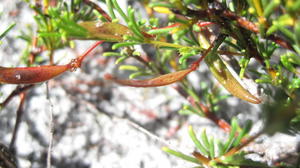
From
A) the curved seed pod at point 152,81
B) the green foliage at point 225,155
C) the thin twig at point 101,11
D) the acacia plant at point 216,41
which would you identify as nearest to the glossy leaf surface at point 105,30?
the acacia plant at point 216,41

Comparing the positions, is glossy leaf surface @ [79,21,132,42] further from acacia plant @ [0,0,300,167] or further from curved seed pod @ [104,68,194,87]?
curved seed pod @ [104,68,194,87]

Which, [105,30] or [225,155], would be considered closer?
[105,30]

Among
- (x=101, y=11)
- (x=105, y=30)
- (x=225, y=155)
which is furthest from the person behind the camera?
(x=101, y=11)

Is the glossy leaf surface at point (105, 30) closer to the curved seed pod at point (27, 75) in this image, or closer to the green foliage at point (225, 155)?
the curved seed pod at point (27, 75)

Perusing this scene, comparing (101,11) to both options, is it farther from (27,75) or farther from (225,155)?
(225,155)

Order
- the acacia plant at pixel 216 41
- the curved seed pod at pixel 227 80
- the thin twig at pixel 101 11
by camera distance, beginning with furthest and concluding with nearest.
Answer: the thin twig at pixel 101 11 < the curved seed pod at pixel 227 80 < the acacia plant at pixel 216 41

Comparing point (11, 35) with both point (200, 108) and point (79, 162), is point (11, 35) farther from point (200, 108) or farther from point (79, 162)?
point (200, 108)

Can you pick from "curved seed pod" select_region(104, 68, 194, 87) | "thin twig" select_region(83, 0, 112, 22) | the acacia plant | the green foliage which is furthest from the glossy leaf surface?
the green foliage

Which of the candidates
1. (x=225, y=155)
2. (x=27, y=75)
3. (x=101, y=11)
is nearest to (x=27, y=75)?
(x=27, y=75)
